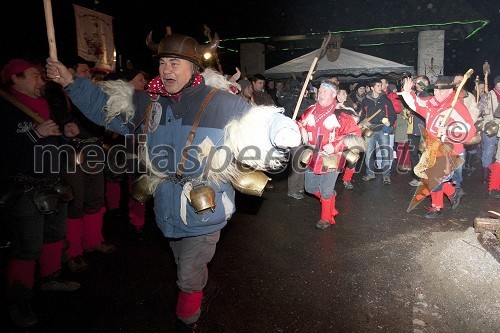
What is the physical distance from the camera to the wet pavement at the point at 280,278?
3186mm

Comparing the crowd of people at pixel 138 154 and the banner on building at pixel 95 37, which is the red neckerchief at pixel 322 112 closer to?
the crowd of people at pixel 138 154

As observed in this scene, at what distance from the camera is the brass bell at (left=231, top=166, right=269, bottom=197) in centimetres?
274

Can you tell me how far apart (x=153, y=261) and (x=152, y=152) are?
216 centimetres

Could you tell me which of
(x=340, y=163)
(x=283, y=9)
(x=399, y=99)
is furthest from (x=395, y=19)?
(x=340, y=163)

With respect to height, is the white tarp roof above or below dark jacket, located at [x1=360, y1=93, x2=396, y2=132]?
above

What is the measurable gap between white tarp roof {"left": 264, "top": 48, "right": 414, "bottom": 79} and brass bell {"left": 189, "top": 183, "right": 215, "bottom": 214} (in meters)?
8.66

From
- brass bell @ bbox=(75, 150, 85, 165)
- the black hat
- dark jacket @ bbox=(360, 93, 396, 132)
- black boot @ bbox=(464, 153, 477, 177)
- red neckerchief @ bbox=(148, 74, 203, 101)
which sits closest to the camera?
red neckerchief @ bbox=(148, 74, 203, 101)

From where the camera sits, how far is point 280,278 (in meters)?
3.96

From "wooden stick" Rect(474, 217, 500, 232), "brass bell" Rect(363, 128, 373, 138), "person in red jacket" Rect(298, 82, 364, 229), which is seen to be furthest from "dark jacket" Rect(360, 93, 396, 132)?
"wooden stick" Rect(474, 217, 500, 232)

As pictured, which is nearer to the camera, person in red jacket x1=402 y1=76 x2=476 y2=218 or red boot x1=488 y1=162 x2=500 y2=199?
person in red jacket x1=402 y1=76 x2=476 y2=218

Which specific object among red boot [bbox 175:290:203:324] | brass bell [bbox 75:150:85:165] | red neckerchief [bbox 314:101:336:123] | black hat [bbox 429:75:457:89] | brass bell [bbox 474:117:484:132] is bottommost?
red boot [bbox 175:290:203:324]

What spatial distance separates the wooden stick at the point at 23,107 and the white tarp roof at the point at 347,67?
27.8 ft

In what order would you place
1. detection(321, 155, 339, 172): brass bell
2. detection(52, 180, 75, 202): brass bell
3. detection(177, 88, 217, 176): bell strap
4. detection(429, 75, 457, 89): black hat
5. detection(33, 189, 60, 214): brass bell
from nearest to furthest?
detection(177, 88, 217, 176): bell strap, detection(33, 189, 60, 214): brass bell, detection(52, 180, 75, 202): brass bell, detection(321, 155, 339, 172): brass bell, detection(429, 75, 457, 89): black hat

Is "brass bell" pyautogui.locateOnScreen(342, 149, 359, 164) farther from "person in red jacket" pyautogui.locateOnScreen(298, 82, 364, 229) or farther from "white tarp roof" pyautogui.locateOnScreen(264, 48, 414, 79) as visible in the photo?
"white tarp roof" pyautogui.locateOnScreen(264, 48, 414, 79)
